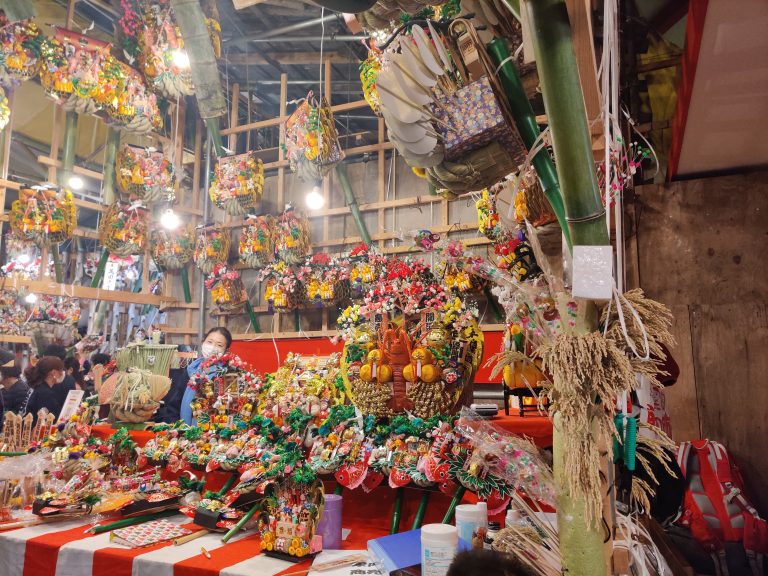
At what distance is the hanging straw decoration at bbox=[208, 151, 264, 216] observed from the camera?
20.1ft

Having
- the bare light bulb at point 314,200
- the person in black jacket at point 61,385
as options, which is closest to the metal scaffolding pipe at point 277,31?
the bare light bulb at point 314,200

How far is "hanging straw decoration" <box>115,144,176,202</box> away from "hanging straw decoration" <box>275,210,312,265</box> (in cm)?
164

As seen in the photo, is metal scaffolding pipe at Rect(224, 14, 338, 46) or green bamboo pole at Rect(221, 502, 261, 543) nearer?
green bamboo pole at Rect(221, 502, 261, 543)

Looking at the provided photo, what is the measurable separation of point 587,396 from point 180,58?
5.76 metres

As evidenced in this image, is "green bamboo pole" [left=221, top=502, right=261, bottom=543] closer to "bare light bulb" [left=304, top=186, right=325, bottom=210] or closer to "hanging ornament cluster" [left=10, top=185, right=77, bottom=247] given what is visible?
"bare light bulb" [left=304, top=186, right=325, bottom=210]

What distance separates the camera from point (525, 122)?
1.22m

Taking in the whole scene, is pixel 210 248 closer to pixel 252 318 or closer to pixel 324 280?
pixel 252 318

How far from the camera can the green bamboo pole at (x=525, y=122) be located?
1118mm

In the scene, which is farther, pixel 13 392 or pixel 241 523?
pixel 13 392

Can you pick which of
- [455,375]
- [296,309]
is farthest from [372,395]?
[296,309]

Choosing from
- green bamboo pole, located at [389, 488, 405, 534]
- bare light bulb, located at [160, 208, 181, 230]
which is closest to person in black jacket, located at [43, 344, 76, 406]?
bare light bulb, located at [160, 208, 181, 230]

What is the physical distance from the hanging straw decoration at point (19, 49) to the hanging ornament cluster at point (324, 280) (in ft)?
10.9

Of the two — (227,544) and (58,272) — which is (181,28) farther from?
(227,544)

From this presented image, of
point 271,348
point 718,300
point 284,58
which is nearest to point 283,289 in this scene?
point 271,348
